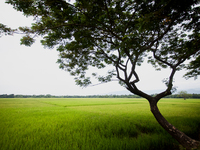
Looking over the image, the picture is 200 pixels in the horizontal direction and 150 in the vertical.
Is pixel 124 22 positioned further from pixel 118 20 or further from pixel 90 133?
pixel 90 133

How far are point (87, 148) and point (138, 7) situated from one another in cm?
689

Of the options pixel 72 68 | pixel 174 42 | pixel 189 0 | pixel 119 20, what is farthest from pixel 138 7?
pixel 72 68

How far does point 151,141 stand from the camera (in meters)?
4.37

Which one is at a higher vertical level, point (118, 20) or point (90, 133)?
point (118, 20)

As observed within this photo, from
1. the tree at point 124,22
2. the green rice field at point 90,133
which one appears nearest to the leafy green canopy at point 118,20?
the tree at point 124,22

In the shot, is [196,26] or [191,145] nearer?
[191,145]

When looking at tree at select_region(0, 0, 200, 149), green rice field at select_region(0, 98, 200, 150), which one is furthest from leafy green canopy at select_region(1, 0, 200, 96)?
green rice field at select_region(0, 98, 200, 150)

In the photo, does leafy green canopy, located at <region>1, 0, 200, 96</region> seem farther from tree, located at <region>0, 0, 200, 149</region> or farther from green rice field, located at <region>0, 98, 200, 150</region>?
green rice field, located at <region>0, 98, 200, 150</region>

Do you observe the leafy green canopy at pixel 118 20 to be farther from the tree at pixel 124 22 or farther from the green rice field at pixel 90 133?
the green rice field at pixel 90 133

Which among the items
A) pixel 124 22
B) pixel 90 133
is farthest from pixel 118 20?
pixel 90 133

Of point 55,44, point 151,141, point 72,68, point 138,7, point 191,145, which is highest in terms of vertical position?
point 138,7

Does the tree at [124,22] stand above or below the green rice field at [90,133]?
above

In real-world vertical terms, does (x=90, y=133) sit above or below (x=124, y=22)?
below

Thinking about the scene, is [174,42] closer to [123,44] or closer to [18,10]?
[123,44]
